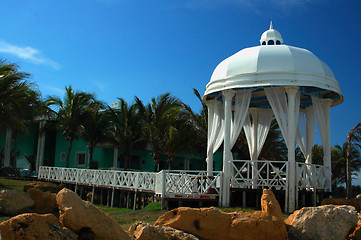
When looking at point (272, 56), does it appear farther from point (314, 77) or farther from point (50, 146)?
point (50, 146)

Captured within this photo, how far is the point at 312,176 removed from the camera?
17.5m

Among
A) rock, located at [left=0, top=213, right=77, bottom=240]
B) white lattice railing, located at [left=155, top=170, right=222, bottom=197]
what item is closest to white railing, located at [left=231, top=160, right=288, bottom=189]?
white lattice railing, located at [left=155, top=170, right=222, bottom=197]

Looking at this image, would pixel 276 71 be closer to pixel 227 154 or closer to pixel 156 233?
pixel 227 154

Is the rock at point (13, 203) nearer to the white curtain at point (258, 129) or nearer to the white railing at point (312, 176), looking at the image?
the white railing at point (312, 176)

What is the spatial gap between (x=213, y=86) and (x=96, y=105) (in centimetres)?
1842

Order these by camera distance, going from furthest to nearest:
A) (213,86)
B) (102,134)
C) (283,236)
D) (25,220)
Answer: (102,134) → (213,86) → (283,236) → (25,220)

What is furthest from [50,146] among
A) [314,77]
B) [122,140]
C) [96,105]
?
[314,77]

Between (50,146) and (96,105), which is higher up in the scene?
(96,105)

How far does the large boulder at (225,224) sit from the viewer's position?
995cm

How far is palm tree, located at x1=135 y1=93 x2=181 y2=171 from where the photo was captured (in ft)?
98.8

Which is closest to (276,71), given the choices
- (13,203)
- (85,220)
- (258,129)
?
(258,129)

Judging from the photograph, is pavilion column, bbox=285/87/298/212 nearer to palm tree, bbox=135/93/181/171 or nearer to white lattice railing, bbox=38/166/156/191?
white lattice railing, bbox=38/166/156/191

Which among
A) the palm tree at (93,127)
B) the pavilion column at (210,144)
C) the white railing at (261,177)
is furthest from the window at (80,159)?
the white railing at (261,177)

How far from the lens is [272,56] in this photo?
16.6 meters
